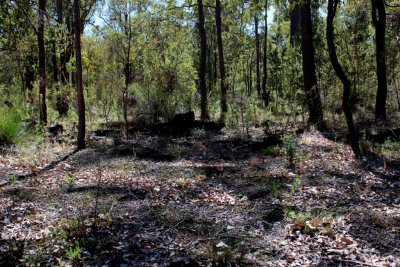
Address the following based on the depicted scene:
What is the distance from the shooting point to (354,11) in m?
15.7

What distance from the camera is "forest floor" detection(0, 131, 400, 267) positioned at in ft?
12.4

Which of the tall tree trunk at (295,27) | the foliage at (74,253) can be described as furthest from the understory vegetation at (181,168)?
the tall tree trunk at (295,27)

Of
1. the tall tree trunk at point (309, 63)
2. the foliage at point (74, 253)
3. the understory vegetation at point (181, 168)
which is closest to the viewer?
the foliage at point (74, 253)

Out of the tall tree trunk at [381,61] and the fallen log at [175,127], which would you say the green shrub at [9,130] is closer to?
the fallen log at [175,127]

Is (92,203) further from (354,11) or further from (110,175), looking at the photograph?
(354,11)

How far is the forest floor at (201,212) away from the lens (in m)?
3.78

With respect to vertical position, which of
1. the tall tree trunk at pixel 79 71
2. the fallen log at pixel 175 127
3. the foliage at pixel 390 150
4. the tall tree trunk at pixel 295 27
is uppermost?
the tall tree trunk at pixel 295 27

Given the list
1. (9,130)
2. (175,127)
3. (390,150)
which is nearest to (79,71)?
(9,130)

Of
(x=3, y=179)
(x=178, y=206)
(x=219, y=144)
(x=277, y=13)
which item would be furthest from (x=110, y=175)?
(x=277, y=13)

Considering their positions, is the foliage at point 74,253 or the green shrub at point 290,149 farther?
the green shrub at point 290,149

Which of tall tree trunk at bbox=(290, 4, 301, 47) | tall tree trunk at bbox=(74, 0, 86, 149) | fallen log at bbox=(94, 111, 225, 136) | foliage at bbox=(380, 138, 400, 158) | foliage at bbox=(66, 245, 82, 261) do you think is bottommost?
foliage at bbox=(66, 245, 82, 261)

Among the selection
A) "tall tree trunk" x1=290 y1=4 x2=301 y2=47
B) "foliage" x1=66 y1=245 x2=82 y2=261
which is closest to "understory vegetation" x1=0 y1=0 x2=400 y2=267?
"foliage" x1=66 y1=245 x2=82 y2=261

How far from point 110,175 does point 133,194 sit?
152cm

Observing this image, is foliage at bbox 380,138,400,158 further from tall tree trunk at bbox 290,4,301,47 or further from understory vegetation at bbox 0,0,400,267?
tall tree trunk at bbox 290,4,301,47
